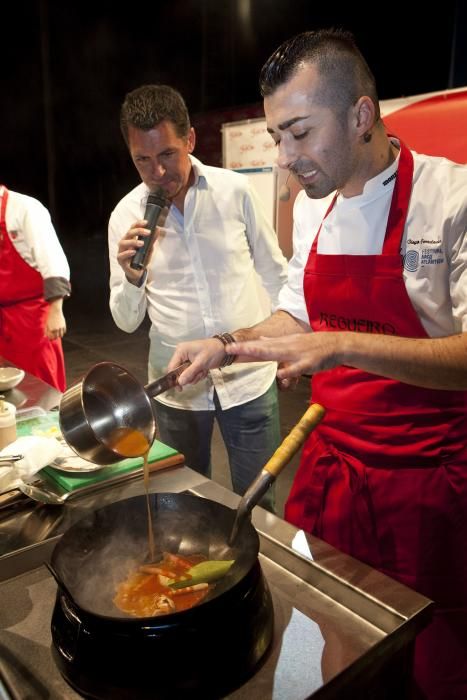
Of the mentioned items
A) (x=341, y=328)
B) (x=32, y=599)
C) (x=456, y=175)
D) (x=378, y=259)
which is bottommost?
(x=32, y=599)

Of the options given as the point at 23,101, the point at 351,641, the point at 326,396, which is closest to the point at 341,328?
the point at 326,396

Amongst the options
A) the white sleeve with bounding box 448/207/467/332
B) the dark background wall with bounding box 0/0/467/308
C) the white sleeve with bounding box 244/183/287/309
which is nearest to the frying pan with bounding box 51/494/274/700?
the white sleeve with bounding box 448/207/467/332

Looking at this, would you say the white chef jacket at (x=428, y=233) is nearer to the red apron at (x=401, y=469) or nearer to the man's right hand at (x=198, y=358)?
the red apron at (x=401, y=469)

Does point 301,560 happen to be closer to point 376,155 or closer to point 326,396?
point 326,396

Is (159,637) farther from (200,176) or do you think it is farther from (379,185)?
(200,176)

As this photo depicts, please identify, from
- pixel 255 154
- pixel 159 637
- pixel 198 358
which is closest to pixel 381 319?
pixel 198 358

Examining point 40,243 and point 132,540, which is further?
point 40,243

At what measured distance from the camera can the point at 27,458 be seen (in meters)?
1.41

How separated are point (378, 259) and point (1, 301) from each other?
241cm

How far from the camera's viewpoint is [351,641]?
929 mm

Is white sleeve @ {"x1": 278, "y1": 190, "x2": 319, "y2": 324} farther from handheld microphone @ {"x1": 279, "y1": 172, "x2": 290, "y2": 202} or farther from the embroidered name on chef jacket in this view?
handheld microphone @ {"x1": 279, "y1": 172, "x2": 290, "y2": 202}

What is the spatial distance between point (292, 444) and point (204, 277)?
1293 mm

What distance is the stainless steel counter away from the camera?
2.85ft

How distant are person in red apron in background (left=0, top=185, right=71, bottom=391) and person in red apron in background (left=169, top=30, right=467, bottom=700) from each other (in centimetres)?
192
